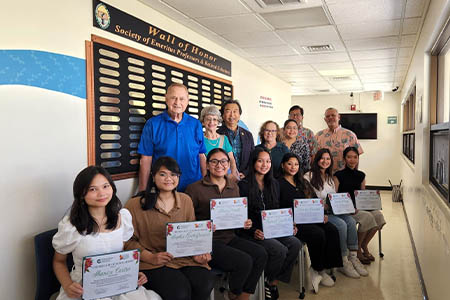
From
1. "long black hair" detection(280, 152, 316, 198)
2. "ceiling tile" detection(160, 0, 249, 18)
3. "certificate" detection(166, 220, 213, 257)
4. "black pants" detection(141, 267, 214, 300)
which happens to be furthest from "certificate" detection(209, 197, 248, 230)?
"ceiling tile" detection(160, 0, 249, 18)

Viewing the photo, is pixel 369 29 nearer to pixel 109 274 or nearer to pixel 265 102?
pixel 265 102

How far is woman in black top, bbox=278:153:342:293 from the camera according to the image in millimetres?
3170

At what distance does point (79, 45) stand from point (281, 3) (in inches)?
67.8

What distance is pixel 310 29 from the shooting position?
13.1 feet

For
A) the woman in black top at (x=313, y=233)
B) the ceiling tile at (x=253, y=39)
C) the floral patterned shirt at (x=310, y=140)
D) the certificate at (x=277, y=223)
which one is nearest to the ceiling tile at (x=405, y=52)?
the ceiling tile at (x=253, y=39)

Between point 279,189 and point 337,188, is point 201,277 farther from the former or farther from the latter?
point 337,188

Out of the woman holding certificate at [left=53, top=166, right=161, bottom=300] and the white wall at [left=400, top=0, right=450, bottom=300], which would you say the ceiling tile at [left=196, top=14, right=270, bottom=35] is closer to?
the white wall at [left=400, top=0, right=450, bottom=300]

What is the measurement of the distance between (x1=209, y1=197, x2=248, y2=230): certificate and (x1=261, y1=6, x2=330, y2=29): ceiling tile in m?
1.88

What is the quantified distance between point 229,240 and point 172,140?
35.2 inches

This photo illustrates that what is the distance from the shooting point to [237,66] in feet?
17.4

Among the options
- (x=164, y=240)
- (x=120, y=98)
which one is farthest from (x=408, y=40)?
(x=164, y=240)

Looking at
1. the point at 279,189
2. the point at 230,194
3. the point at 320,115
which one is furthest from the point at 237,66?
the point at 320,115

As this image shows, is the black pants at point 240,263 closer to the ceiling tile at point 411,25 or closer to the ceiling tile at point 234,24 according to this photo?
the ceiling tile at point 234,24

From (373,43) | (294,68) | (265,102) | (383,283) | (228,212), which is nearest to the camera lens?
(228,212)
